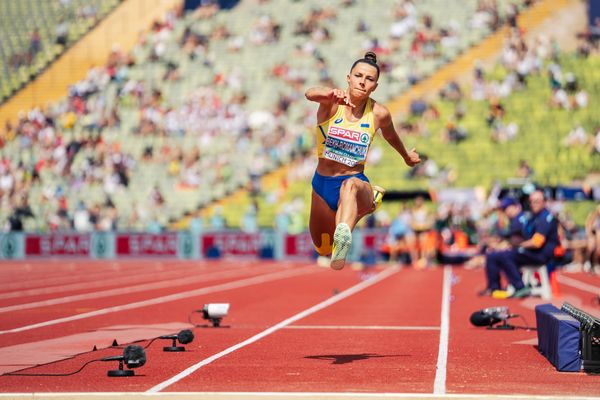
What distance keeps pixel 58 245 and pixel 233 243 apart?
5620 millimetres

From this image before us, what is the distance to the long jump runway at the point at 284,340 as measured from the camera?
24.0ft

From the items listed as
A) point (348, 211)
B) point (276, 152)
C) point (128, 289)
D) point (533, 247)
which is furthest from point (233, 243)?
point (348, 211)

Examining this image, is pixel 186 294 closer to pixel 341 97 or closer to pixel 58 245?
pixel 341 97

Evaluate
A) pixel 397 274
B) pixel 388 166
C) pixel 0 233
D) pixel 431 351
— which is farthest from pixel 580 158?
pixel 431 351

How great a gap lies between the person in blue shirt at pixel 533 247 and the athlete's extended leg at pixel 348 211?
685cm

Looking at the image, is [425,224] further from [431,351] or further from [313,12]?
[431,351]

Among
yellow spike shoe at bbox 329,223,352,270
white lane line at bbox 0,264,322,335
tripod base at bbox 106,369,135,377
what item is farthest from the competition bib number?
white lane line at bbox 0,264,322,335

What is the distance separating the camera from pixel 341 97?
28.2 feet

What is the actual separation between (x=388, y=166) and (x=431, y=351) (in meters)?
23.0

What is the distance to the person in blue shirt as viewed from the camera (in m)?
15.7

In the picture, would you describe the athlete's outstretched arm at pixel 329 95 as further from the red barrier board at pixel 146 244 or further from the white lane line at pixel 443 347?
→ the red barrier board at pixel 146 244

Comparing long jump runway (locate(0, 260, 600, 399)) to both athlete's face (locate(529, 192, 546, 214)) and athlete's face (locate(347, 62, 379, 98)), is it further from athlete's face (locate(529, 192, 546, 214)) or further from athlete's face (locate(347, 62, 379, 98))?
athlete's face (locate(347, 62, 379, 98))

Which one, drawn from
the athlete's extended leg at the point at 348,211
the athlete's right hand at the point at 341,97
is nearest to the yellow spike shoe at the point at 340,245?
the athlete's extended leg at the point at 348,211

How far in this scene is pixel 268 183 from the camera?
33.9 metres
